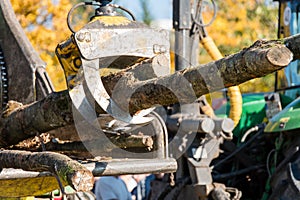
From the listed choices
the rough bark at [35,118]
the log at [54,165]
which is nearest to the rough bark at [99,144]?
the rough bark at [35,118]

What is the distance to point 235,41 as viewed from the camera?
1652cm

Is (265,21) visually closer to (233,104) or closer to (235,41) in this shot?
(235,41)

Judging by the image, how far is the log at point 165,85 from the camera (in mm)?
2836

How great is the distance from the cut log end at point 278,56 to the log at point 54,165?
2.84 feet

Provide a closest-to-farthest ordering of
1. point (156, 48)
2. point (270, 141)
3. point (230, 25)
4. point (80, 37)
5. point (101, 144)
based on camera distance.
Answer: point (80, 37)
point (156, 48)
point (101, 144)
point (270, 141)
point (230, 25)

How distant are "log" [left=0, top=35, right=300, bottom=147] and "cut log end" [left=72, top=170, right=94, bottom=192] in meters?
0.46

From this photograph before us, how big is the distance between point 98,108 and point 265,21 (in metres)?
14.7

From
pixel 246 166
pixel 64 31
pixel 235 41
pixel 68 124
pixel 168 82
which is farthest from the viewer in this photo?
pixel 235 41

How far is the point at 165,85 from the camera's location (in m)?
3.18

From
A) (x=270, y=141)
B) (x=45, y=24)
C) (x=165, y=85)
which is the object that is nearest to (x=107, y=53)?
(x=165, y=85)

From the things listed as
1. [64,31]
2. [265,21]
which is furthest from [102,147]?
[265,21]

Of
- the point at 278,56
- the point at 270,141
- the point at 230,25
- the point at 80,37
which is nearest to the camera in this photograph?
the point at 278,56

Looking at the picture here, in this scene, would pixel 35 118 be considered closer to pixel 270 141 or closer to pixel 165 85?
pixel 165 85

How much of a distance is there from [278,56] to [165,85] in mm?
567
